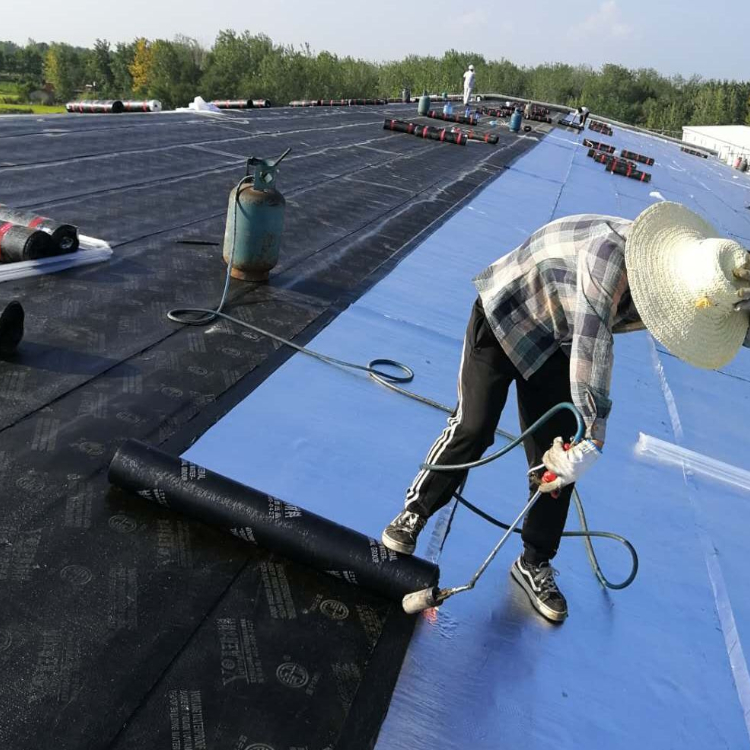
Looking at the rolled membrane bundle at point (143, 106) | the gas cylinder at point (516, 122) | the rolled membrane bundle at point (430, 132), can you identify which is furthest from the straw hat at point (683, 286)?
the gas cylinder at point (516, 122)

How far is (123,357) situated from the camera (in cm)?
376

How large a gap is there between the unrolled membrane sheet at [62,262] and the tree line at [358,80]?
5876cm

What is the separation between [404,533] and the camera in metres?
2.56

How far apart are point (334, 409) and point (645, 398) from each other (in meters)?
2.49

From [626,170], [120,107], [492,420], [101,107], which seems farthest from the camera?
[626,170]

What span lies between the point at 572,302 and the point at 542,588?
3.84 feet

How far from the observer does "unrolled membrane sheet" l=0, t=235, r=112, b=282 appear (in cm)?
439

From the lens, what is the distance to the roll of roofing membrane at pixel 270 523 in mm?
2410

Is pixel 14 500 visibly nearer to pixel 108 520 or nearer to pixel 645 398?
pixel 108 520

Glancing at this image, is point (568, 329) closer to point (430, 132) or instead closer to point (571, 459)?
point (571, 459)

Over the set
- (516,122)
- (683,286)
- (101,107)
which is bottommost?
(101,107)

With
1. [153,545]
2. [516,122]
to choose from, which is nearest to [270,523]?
[153,545]

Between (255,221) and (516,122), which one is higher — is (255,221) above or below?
below

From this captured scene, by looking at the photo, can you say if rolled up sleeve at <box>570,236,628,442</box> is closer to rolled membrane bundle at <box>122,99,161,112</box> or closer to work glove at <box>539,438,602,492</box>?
work glove at <box>539,438,602,492</box>
